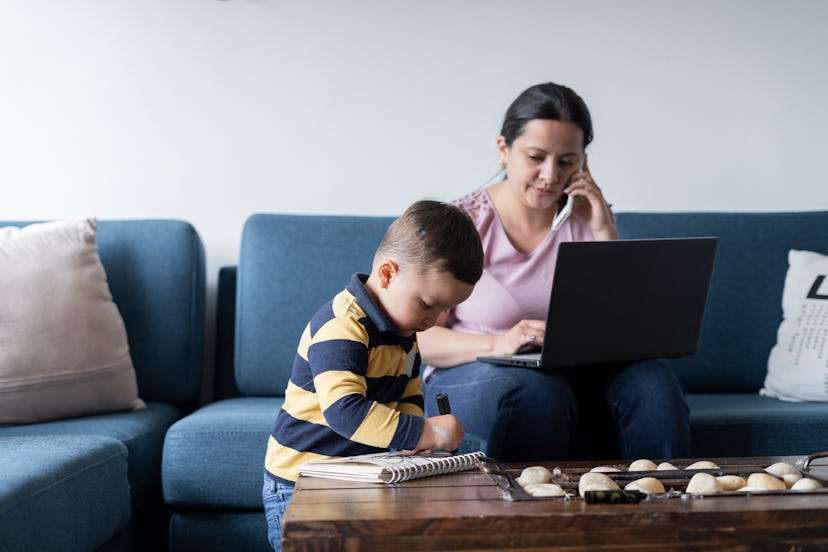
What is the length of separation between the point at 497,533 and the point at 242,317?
1.50 metres

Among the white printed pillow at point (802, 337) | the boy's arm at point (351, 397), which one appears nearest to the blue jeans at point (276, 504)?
the boy's arm at point (351, 397)

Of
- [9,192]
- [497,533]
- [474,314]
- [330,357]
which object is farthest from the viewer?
[9,192]

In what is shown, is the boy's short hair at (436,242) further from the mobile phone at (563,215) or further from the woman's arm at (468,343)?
the mobile phone at (563,215)

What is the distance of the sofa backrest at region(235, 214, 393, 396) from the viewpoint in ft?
7.66

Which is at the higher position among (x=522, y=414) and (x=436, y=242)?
(x=436, y=242)

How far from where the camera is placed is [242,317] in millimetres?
2369

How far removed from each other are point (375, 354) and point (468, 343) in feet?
1.54

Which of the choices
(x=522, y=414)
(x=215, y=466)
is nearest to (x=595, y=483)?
(x=522, y=414)

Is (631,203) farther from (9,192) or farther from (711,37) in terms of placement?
(9,192)

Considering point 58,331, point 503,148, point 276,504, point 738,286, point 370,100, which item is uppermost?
point 370,100

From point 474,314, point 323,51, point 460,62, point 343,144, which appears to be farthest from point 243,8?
point 474,314

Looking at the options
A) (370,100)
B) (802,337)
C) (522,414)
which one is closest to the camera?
(522,414)

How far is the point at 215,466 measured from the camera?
1876 millimetres

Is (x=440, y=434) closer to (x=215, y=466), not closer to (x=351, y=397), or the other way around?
(x=351, y=397)
